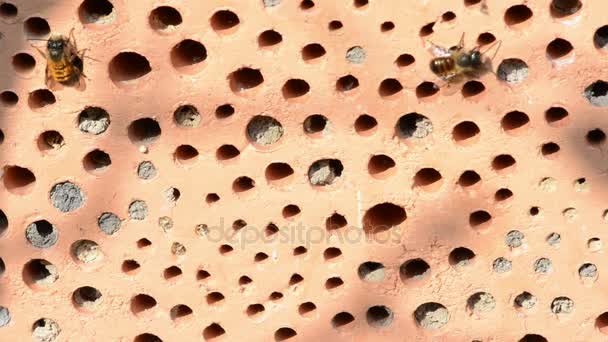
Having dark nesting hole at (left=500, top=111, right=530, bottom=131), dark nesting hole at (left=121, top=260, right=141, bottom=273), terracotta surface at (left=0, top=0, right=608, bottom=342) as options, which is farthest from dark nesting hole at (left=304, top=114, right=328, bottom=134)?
dark nesting hole at (left=121, top=260, right=141, bottom=273)

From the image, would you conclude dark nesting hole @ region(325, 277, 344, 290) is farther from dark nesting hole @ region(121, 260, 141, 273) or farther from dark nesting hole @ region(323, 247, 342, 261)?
dark nesting hole @ region(121, 260, 141, 273)

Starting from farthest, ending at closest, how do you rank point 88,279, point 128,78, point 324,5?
point 88,279 → point 128,78 → point 324,5

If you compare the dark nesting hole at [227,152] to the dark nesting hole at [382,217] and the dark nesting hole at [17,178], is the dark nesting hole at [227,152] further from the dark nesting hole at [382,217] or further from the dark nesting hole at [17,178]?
the dark nesting hole at [17,178]

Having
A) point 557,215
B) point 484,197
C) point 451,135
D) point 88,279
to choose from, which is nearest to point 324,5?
point 451,135

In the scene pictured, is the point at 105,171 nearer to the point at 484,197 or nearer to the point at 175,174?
the point at 175,174

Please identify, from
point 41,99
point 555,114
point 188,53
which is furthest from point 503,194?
point 41,99
